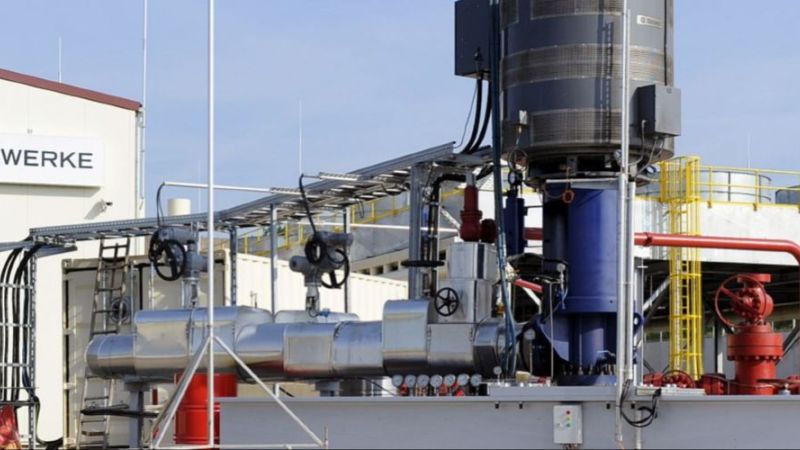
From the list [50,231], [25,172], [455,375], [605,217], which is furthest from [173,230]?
[25,172]

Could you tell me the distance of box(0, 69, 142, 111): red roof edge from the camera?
2867 cm

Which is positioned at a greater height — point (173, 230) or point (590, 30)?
point (590, 30)

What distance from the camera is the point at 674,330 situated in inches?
1078

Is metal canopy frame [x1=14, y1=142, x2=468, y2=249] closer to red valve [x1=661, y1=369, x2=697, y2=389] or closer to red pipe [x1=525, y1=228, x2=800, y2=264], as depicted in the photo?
red pipe [x1=525, y1=228, x2=800, y2=264]

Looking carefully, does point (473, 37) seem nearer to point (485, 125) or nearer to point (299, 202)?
point (485, 125)

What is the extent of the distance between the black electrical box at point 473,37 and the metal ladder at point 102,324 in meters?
9.09

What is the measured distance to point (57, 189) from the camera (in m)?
29.0

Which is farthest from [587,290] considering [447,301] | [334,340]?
[334,340]

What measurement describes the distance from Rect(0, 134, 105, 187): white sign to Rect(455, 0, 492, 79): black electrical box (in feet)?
46.0

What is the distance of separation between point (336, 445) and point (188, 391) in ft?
7.15

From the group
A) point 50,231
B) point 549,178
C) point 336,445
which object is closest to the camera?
point 336,445

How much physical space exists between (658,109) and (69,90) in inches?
671

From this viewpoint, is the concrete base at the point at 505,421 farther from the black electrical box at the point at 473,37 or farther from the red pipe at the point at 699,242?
the black electrical box at the point at 473,37

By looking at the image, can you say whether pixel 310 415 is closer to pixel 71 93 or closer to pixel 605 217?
pixel 605 217
